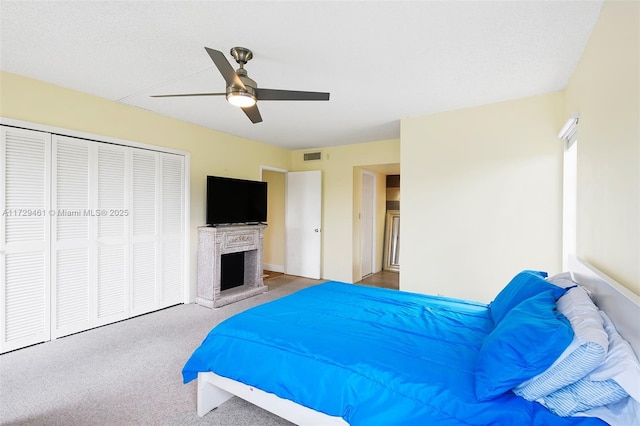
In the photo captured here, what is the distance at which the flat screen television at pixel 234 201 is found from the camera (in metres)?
4.20

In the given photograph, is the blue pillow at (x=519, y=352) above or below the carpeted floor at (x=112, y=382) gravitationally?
above

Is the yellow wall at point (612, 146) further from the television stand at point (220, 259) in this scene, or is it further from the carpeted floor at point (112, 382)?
the television stand at point (220, 259)

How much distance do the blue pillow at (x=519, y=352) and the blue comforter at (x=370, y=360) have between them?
0.26 ft

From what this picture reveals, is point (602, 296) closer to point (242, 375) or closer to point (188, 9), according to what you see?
point (242, 375)

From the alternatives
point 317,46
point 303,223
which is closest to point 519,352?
point 317,46

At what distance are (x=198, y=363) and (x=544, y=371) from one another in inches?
71.3

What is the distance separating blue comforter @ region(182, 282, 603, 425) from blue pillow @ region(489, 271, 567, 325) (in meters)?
0.10

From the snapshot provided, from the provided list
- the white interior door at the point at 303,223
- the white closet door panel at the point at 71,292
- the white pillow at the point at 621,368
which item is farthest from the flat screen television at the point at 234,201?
the white pillow at the point at 621,368

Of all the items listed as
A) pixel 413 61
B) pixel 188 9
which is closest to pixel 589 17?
pixel 413 61

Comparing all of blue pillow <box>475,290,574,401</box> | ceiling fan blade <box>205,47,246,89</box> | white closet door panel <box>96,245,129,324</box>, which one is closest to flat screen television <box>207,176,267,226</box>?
white closet door panel <box>96,245,129,324</box>

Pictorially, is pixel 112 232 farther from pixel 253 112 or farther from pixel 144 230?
pixel 253 112

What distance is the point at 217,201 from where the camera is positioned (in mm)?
4250

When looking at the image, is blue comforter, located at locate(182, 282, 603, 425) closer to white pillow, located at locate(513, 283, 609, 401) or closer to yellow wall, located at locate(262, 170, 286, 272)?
white pillow, located at locate(513, 283, 609, 401)

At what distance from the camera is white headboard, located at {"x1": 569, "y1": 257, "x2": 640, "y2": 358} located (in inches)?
44.4
